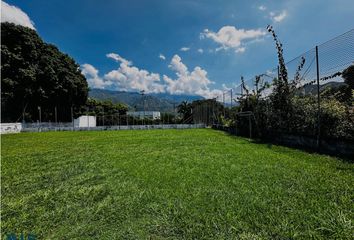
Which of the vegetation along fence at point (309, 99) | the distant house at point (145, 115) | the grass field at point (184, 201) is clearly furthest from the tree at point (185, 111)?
the grass field at point (184, 201)

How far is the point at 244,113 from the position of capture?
38.8 ft

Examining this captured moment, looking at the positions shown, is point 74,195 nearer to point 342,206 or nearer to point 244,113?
point 342,206

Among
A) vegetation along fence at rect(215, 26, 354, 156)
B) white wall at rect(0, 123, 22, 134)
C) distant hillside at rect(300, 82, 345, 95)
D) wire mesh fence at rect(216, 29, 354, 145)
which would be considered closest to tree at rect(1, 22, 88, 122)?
white wall at rect(0, 123, 22, 134)

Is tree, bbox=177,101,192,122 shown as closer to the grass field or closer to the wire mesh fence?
the wire mesh fence

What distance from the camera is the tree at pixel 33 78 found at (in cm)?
1939

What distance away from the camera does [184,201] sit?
2.70 m

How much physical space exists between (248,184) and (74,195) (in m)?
2.27

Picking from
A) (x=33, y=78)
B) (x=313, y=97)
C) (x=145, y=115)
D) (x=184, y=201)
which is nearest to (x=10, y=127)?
(x=33, y=78)

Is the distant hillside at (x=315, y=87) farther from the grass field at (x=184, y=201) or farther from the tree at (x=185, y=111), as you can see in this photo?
the tree at (x=185, y=111)

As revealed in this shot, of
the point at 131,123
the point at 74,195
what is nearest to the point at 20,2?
the point at 74,195

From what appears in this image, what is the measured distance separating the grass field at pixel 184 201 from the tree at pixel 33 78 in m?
18.1

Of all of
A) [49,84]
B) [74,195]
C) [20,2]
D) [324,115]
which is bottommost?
[74,195]

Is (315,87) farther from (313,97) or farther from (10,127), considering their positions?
(10,127)

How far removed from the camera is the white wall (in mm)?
18923
